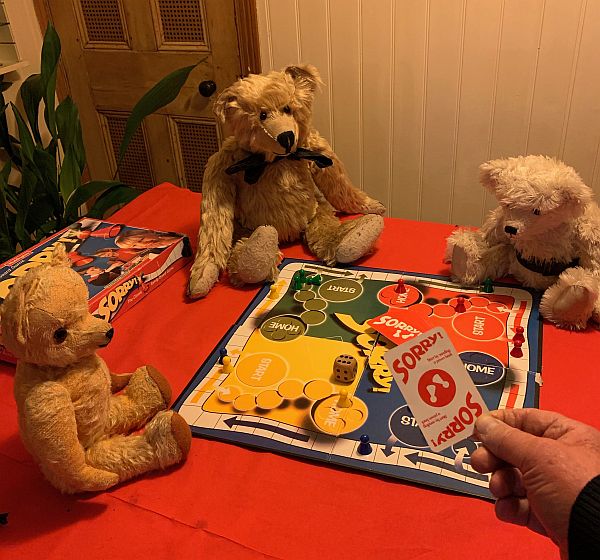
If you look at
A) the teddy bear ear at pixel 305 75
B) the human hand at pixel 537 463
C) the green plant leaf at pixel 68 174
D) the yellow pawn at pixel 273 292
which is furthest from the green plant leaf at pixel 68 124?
the human hand at pixel 537 463

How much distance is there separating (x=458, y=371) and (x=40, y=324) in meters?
0.51

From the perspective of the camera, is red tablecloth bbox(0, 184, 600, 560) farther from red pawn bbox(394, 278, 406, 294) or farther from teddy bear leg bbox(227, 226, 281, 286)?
teddy bear leg bbox(227, 226, 281, 286)

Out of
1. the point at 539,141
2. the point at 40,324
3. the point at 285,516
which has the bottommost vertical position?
the point at 285,516

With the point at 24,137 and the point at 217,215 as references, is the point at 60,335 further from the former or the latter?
the point at 24,137

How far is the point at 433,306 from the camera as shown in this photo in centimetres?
110

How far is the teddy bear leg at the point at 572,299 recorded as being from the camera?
3.25 ft

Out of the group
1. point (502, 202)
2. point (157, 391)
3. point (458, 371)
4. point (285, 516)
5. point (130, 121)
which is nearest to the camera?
point (458, 371)

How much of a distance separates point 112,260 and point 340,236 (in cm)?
50

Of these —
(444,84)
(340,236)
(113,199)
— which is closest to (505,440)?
(340,236)

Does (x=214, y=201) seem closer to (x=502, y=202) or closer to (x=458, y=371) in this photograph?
(x=502, y=202)

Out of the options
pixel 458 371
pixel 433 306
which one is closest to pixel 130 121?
pixel 433 306

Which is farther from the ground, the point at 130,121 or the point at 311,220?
the point at 130,121

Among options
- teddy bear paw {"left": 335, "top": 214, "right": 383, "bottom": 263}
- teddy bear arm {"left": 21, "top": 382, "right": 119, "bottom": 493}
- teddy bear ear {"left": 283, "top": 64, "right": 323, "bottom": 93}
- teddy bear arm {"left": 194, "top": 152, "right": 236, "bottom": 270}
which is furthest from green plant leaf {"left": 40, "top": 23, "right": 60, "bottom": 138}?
teddy bear arm {"left": 21, "top": 382, "right": 119, "bottom": 493}

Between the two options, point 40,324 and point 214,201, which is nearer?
point 40,324
